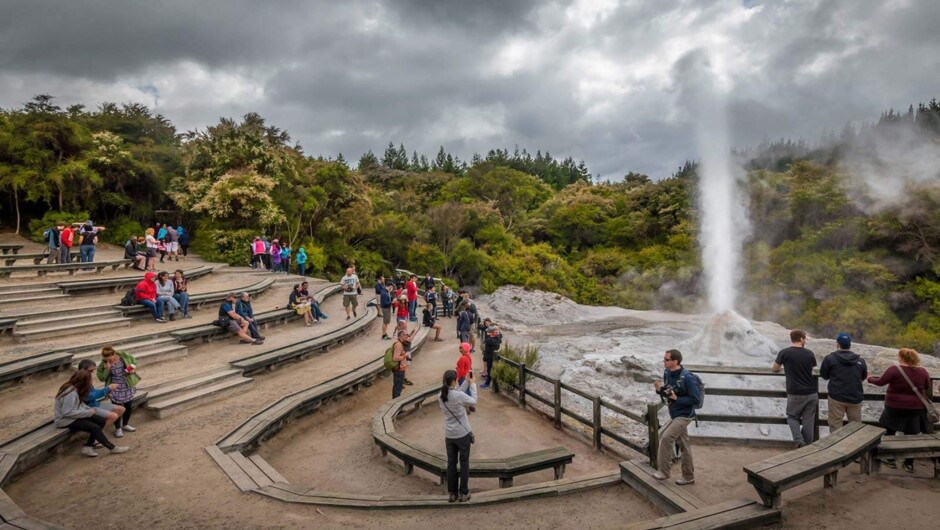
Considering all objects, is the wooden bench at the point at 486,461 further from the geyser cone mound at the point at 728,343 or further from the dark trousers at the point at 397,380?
the geyser cone mound at the point at 728,343

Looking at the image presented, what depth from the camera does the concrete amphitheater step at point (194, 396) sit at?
8078mm

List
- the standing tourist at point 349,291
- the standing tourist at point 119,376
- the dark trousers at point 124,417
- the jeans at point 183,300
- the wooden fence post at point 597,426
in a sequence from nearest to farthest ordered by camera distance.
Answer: the standing tourist at point 119,376, the dark trousers at point 124,417, the wooden fence post at point 597,426, the jeans at point 183,300, the standing tourist at point 349,291

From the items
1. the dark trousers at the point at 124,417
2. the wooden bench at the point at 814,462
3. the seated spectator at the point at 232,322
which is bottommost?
the dark trousers at the point at 124,417

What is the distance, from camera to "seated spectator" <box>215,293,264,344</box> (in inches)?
488

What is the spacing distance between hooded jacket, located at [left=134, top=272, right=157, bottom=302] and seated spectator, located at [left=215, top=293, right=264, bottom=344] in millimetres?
2057

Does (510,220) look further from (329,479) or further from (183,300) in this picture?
(329,479)

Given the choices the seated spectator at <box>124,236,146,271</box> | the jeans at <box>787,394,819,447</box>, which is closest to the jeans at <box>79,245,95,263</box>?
the seated spectator at <box>124,236,146,271</box>

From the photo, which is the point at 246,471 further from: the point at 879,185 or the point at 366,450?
the point at 879,185

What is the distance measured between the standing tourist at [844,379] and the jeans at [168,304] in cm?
1441

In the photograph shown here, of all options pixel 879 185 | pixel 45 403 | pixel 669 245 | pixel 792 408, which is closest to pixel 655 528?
pixel 792 408

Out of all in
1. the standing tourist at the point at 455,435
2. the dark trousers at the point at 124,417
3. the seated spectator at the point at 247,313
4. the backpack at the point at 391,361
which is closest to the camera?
the standing tourist at the point at 455,435

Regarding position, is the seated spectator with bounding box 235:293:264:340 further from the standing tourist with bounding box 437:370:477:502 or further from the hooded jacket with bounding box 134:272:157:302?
the standing tourist with bounding box 437:370:477:502

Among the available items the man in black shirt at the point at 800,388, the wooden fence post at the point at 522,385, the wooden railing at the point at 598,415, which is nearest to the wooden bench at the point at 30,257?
the wooden railing at the point at 598,415

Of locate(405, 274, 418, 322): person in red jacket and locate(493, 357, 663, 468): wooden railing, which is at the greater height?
locate(405, 274, 418, 322): person in red jacket
